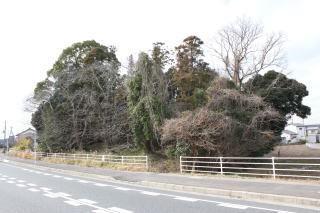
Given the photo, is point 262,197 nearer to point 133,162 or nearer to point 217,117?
point 217,117

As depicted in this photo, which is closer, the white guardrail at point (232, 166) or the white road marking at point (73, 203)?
the white road marking at point (73, 203)

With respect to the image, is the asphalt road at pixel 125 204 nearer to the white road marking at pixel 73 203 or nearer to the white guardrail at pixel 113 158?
the white road marking at pixel 73 203

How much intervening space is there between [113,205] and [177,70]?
79.3 ft

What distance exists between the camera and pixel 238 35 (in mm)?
31656

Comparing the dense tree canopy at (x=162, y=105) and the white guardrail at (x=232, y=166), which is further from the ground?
the dense tree canopy at (x=162, y=105)

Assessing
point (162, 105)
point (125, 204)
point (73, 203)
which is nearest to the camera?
point (125, 204)

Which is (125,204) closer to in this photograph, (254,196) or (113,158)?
(254,196)

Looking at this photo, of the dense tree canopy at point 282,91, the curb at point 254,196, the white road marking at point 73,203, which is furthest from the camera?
the dense tree canopy at point 282,91

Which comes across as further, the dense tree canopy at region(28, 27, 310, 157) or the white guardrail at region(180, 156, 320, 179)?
the dense tree canopy at region(28, 27, 310, 157)

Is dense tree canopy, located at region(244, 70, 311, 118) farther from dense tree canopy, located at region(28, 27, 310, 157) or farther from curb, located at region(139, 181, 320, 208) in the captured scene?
curb, located at region(139, 181, 320, 208)

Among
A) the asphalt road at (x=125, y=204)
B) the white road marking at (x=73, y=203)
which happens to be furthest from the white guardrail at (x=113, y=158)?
the white road marking at (x=73, y=203)

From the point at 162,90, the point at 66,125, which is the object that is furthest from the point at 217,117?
the point at 66,125

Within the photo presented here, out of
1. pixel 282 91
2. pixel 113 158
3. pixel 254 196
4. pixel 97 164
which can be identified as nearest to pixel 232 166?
pixel 254 196

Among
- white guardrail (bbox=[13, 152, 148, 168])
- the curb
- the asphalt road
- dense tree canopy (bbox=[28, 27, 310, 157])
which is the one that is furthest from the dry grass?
the asphalt road
